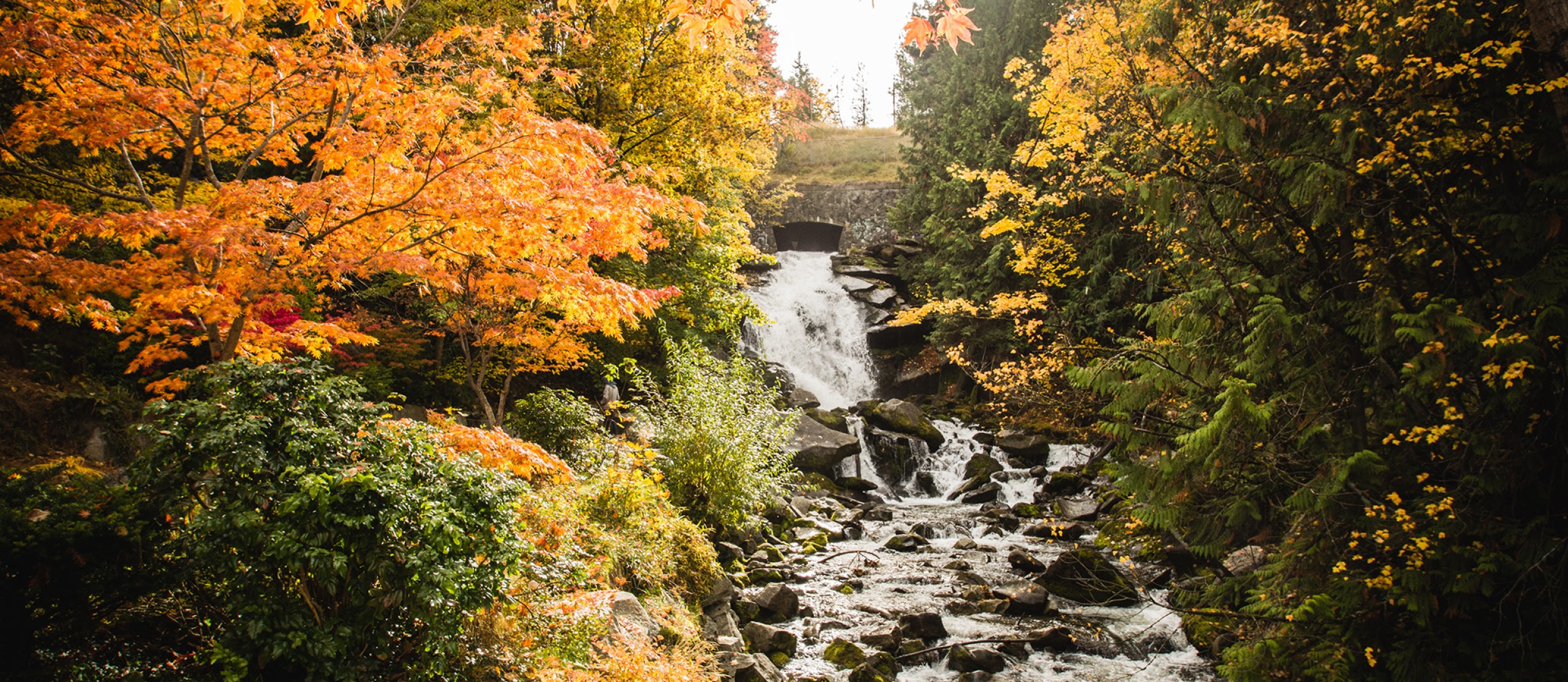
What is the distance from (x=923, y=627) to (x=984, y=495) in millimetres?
6475

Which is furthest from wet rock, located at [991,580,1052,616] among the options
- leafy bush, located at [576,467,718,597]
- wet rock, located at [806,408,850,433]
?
wet rock, located at [806,408,850,433]

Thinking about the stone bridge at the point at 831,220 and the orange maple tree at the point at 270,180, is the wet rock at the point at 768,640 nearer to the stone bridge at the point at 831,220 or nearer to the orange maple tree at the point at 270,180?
the orange maple tree at the point at 270,180

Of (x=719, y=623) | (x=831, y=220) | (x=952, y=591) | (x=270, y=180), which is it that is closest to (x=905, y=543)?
(x=952, y=591)

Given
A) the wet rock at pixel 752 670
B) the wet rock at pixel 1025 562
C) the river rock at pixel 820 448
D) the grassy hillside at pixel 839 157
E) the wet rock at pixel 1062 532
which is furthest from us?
the grassy hillside at pixel 839 157

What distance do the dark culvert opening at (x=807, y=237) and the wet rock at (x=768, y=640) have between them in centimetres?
2486

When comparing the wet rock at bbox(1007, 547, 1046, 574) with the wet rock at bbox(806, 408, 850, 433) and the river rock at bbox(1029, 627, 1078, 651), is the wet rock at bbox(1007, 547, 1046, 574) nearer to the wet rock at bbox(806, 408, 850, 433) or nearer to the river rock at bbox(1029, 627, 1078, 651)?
the river rock at bbox(1029, 627, 1078, 651)

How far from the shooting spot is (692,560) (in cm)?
652

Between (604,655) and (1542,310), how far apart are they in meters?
5.74

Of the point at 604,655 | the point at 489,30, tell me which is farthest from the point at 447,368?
the point at 604,655

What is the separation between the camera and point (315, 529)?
Result: 3.08m

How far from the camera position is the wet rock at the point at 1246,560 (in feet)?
21.0

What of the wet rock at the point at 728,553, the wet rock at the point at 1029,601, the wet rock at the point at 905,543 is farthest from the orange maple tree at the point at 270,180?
the wet rock at the point at 905,543

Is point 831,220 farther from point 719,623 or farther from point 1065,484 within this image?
point 719,623

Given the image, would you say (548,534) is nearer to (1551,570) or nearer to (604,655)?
(604,655)
